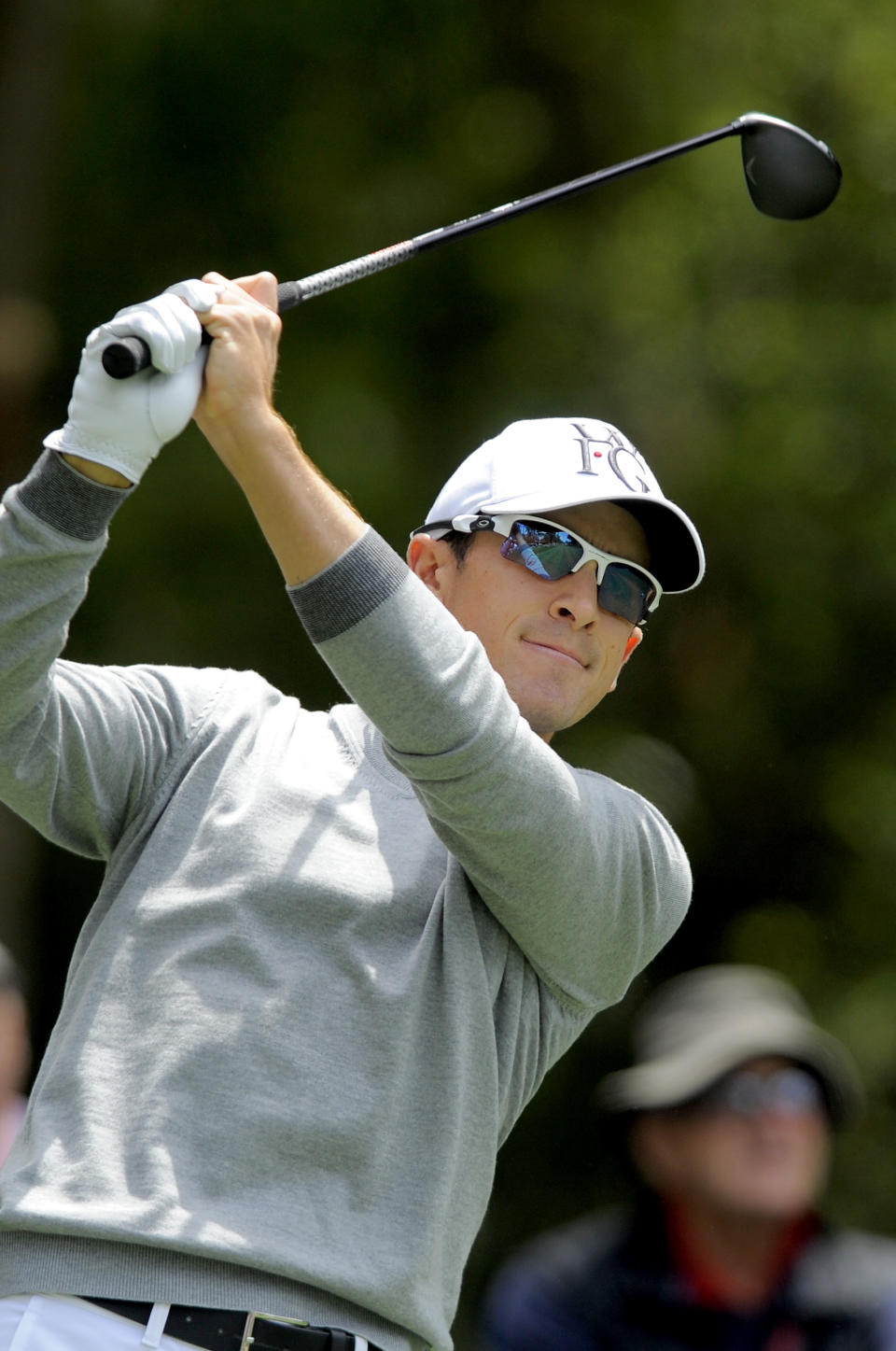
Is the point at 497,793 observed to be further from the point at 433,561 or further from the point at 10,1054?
the point at 10,1054

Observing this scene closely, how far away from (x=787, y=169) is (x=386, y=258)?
3.86 ft

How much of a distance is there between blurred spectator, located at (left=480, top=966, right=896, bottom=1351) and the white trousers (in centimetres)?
144

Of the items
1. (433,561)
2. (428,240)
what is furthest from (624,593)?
(428,240)

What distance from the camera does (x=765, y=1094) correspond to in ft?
12.2

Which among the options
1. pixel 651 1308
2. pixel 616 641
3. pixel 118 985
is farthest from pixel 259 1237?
pixel 651 1308

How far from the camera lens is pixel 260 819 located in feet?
7.67

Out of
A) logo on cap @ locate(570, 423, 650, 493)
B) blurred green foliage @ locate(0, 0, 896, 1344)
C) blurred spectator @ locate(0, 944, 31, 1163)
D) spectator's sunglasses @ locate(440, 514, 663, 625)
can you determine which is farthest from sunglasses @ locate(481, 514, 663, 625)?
blurred green foliage @ locate(0, 0, 896, 1344)

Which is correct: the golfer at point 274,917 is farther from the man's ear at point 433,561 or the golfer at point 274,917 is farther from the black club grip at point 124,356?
the man's ear at point 433,561

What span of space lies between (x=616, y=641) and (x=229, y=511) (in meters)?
5.87

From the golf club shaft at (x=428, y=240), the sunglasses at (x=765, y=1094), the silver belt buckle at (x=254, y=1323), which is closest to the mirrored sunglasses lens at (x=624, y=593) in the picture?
the golf club shaft at (x=428, y=240)

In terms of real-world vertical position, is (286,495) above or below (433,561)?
above

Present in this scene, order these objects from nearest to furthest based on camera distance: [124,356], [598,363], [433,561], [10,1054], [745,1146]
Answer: [124,356] → [433,561] → [745,1146] → [10,1054] → [598,363]

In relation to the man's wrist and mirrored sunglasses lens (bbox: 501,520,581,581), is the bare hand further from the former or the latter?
mirrored sunglasses lens (bbox: 501,520,581,581)

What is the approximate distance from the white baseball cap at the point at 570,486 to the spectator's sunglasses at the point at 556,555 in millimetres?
24
